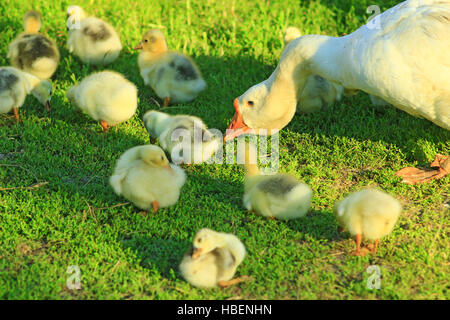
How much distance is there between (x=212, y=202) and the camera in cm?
574

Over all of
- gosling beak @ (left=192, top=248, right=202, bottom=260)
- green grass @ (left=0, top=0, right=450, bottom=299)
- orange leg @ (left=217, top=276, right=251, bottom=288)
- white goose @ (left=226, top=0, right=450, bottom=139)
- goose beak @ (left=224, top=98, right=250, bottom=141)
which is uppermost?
white goose @ (left=226, top=0, right=450, bottom=139)

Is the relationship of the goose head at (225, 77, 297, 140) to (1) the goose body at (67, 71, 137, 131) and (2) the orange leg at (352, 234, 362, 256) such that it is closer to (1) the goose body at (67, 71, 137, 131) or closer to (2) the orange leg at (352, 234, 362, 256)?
(1) the goose body at (67, 71, 137, 131)

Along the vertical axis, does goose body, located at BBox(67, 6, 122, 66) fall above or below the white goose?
below

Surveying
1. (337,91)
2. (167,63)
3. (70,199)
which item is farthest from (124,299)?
(337,91)

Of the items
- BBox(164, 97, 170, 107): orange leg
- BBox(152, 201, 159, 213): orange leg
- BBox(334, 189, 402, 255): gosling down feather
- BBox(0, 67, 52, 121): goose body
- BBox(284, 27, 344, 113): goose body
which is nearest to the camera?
BBox(334, 189, 402, 255): gosling down feather

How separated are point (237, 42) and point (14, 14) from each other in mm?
3467

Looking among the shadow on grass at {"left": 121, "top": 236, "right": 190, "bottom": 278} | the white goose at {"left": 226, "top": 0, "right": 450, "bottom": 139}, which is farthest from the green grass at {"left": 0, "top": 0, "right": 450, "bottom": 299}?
the white goose at {"left": 226, "top": 0, "right": 450, "bottom": 139}

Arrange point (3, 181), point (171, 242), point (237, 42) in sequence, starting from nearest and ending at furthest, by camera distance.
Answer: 1. point (171, 242)
2. point (3, 181)
3. point (237, 42)

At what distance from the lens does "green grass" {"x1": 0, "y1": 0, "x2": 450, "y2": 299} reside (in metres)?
4.73

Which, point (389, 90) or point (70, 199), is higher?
point (389, 90)

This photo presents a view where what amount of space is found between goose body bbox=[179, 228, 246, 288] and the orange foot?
2422 millimetres

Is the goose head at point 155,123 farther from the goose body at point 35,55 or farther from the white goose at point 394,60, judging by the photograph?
the goose body at point 35,55

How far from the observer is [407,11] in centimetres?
586

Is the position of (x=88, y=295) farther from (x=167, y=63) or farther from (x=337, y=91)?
(x=337, y=91)
